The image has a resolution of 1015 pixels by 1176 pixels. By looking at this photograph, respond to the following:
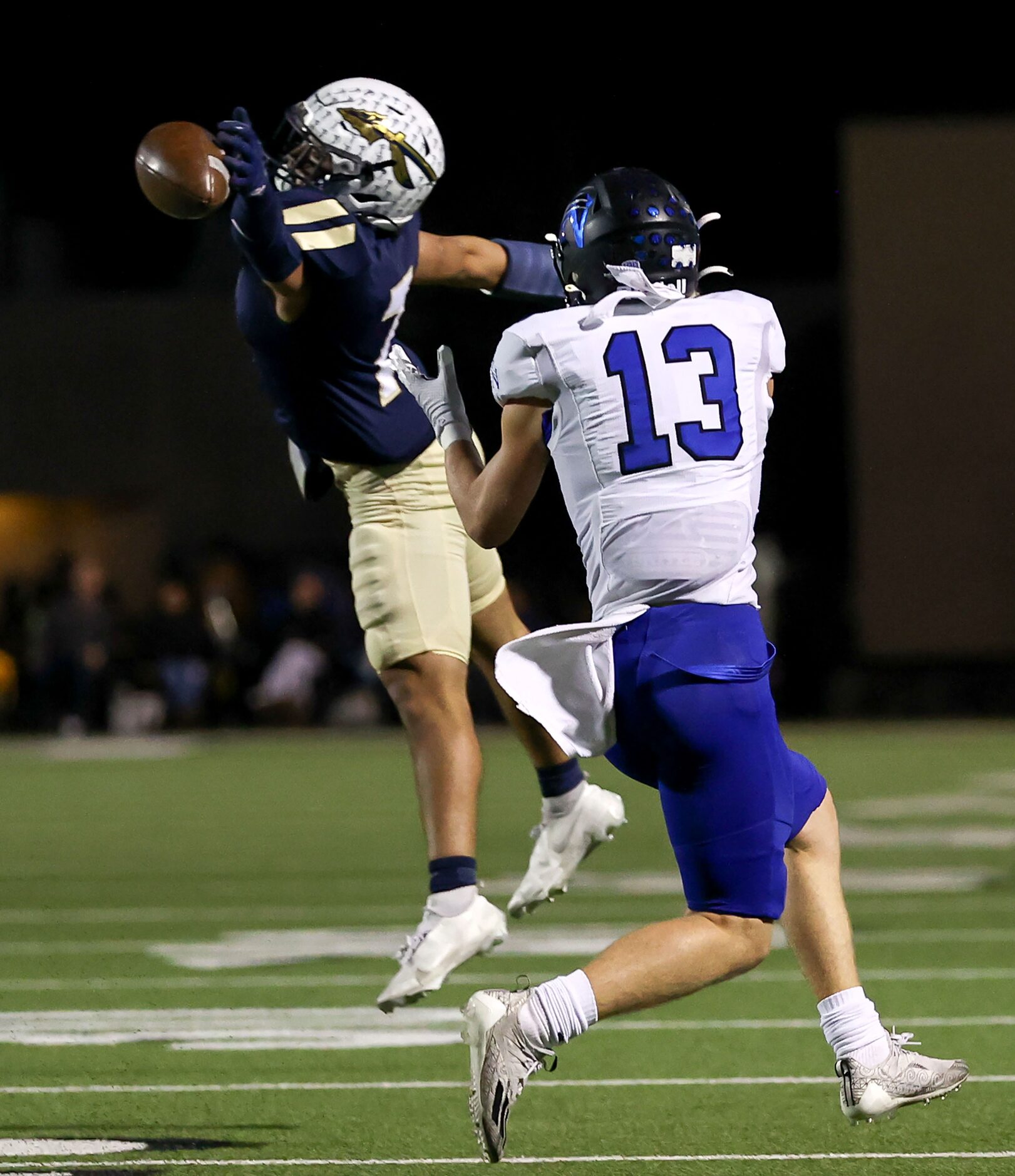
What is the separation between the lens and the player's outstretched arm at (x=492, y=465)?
11.7 feet

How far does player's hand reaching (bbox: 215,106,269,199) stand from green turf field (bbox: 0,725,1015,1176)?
69.5 inches

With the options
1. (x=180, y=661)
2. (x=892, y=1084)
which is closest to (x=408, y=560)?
(x=892, y=1084)

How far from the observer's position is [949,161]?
→ 64.6 ft

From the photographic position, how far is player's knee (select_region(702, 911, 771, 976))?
11.1 ft

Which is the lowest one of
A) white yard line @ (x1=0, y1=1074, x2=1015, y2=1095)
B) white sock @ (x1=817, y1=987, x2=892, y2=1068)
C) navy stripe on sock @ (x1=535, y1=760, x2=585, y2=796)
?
white yard line @ (x1=0, y1=1074, x2=1015, y2=1095)

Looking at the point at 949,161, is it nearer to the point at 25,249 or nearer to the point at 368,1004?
the point at 25,249

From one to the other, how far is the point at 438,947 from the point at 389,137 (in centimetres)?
166

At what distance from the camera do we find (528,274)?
4.56 metres

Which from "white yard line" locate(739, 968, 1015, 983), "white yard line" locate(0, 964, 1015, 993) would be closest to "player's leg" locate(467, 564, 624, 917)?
"white yard line" locate(0, 964, 1015, 993)

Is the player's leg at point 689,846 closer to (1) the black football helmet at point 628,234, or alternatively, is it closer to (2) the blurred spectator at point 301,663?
(1) the black football helmet at point 628,234

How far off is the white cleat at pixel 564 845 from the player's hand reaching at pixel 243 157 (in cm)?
160

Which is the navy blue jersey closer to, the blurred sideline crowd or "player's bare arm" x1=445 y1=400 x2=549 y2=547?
"player's bare arm" x1=445 y1=400 x2=549 y2=547

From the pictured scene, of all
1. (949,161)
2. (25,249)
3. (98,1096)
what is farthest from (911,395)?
(98,1096)

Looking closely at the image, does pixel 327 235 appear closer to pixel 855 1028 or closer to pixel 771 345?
pixel 771 345
